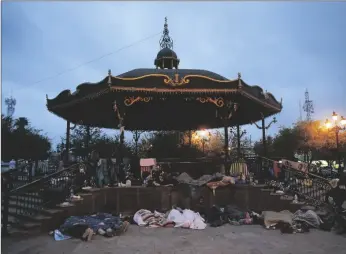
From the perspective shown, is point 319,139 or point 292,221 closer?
point 292,221

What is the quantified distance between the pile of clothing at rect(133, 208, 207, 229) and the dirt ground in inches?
18.5

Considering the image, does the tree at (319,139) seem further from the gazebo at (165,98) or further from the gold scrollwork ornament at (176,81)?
the gold scrollwork ornament at (176,81)

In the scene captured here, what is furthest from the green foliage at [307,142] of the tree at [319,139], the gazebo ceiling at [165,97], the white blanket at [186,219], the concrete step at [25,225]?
the concrete step at [25,225]

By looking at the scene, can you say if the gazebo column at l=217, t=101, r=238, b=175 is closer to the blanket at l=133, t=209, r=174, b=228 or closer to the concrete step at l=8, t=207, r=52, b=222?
the blanket at l=133, t=209, r=174, b=228

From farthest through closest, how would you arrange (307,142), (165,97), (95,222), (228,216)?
(307,142), (165,97), (228,216), (95,222)

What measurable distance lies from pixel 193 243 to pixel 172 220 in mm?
1986

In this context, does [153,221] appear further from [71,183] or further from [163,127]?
[163,127]

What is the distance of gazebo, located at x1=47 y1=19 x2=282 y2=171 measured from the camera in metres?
10.5

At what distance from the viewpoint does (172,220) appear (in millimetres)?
8945

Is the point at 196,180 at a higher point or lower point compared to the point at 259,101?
lower

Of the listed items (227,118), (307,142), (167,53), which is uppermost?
(167,53)

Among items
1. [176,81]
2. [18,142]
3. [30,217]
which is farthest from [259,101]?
[18,142]

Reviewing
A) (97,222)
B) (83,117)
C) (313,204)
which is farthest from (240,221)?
(83,117)

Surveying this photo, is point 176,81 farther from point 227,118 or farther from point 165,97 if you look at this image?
point 227,118
